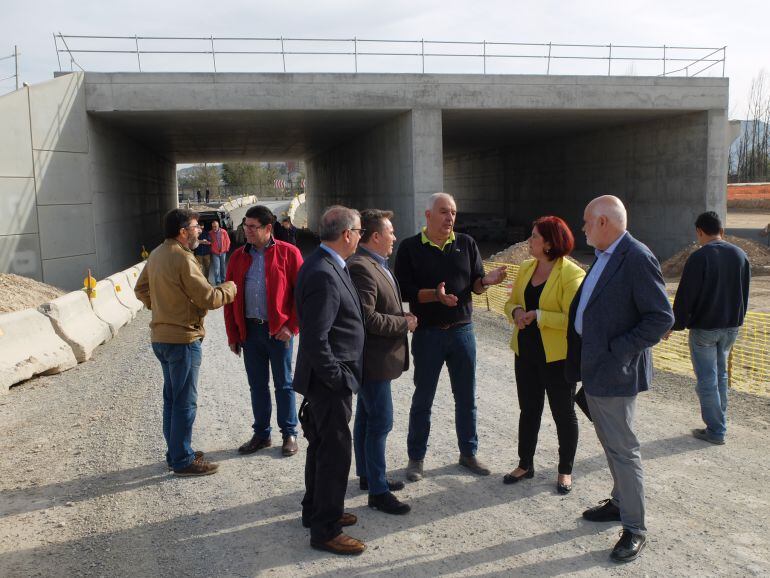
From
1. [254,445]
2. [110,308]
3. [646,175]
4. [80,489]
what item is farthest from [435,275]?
[646,175]

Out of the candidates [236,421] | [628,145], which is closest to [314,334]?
[236,421]

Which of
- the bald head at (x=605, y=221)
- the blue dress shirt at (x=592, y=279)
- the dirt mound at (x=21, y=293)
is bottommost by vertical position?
the dirt mound at (x=21, y=293)

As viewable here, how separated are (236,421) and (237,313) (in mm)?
1403

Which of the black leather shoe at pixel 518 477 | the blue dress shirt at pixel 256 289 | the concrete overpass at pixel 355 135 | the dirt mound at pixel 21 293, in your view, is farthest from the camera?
the concrete overpass at pixel 355 135

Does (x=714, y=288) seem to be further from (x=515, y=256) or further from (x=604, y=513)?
(x=515, y=256)

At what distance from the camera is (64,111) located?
53.1 feet

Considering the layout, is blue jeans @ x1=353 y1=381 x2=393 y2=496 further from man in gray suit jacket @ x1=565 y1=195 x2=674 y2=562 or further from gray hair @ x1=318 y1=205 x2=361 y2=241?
man in gray suit jacket @ x1=565 y1=195 x2=674 y2=562

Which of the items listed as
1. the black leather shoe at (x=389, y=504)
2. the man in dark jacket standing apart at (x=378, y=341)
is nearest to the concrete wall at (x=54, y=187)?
the man in dark jacket standing apart at (x=378, y=341)

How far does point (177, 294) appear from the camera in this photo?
192 inches

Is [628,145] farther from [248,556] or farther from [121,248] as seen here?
[248,556]

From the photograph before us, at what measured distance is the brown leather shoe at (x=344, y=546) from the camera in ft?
12.8

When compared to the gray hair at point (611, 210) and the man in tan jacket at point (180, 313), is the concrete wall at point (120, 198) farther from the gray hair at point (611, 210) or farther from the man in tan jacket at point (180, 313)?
the gray hair at point (611, 210)

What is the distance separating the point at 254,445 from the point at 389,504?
1.62 m

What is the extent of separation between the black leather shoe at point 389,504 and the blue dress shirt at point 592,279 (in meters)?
1.64
